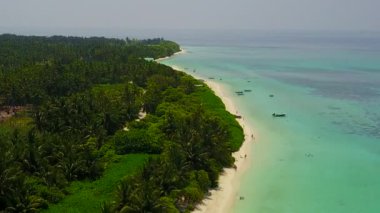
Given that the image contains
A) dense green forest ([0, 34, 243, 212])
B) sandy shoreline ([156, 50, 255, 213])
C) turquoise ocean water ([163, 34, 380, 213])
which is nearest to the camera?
dense green forest ([0, 34, 243, 212])

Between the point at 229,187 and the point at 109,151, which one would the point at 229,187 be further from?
the point at 109,151

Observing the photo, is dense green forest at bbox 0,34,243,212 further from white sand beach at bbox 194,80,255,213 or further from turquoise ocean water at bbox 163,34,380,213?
turquoise ocean water at bbox 163,34,380,213

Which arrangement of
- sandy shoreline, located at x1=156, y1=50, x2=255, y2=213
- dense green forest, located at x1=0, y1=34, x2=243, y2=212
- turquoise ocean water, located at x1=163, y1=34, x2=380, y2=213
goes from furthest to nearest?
turquoise ocean water, located at x1=163, y1=34, x2=380, y2=213, sandy shoreline, located at x1=156, y1=50, x2=255, y2=213, dense green forest, located at x1=0, y1=34, x2=243, y2=212

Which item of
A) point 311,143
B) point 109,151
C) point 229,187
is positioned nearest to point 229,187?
point 229,187

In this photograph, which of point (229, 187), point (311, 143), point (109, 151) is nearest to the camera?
point (229, 187)

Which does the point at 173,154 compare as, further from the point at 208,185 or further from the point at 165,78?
the point at 165,78

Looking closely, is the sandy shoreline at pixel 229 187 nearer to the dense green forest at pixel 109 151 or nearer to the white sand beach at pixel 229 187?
the white sand beach at pixel 229 187

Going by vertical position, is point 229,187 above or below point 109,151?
below

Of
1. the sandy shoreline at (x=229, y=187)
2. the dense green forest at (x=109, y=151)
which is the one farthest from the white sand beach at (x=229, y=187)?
the dense green forest at (x=109, y=151)

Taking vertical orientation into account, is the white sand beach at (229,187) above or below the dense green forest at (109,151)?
below

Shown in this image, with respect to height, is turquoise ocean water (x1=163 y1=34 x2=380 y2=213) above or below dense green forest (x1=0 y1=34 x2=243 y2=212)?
below

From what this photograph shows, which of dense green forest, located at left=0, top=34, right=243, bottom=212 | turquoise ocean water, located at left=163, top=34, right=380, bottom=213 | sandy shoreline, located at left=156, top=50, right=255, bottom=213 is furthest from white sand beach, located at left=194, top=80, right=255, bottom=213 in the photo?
dense green forest, located at left=0, top=34, right=243, bottom=212
